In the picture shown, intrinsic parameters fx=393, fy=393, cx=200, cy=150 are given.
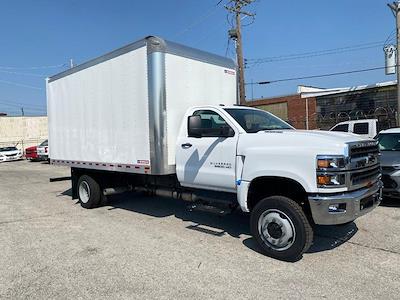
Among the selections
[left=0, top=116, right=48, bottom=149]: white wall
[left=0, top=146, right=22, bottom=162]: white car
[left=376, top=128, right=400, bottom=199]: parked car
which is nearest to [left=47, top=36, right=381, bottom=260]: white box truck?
[left=376, top=128, right=400, bottom=199]: parked car

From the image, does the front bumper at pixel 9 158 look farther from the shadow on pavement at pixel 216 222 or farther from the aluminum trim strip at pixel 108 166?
the shadow on pavement at pixel 216 222

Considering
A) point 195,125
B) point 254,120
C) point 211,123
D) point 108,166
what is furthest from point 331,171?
point 108,166

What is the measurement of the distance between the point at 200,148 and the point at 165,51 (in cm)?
186

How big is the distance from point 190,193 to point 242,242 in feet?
4.78

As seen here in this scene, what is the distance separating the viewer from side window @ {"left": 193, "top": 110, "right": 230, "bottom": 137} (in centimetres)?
630

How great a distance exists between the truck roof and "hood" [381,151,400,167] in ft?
12.6

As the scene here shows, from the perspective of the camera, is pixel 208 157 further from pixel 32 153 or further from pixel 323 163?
pixel 32 153

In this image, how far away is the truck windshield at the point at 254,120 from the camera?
6.33 metres

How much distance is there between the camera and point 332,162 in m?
4.92

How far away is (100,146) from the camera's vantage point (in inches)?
337

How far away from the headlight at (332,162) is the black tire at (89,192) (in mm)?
5832

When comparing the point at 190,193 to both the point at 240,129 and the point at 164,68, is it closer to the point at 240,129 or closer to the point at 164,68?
the point at 240,129

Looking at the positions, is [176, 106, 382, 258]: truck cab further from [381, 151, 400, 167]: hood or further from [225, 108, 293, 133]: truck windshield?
[381, 151, 400, 167]: hood

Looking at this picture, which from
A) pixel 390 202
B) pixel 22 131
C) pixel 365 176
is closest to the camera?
pixel 365 176
